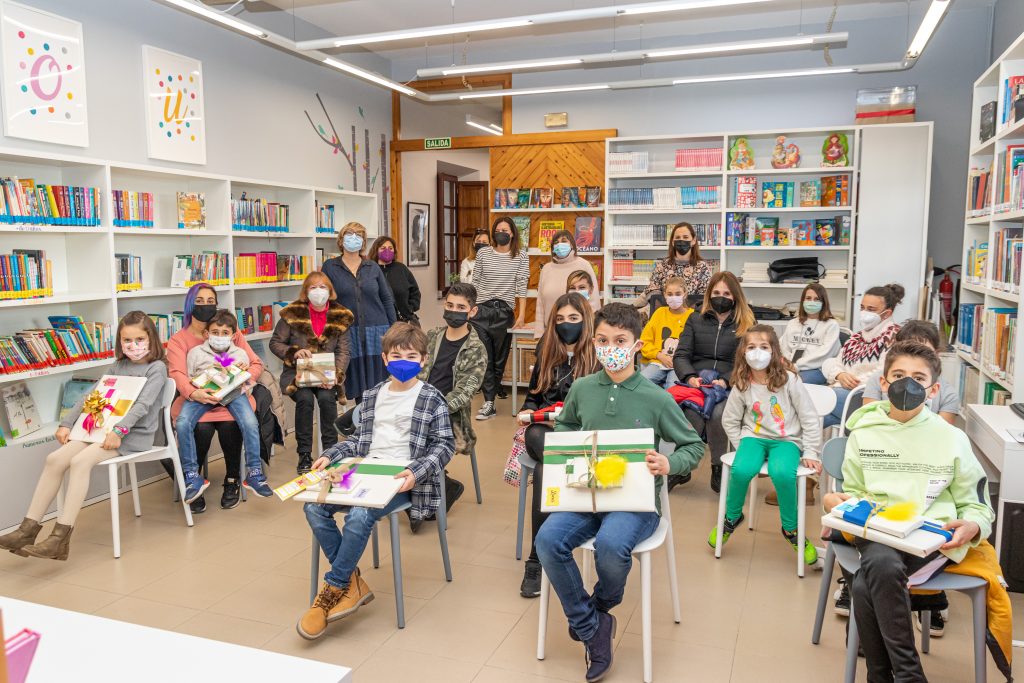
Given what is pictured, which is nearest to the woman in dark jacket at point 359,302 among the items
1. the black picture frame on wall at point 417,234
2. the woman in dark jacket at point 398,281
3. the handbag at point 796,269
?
the woman in dark jacket at point 398,281

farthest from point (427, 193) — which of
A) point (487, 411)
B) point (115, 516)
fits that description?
point (115, 516)

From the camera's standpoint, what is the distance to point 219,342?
4668 millimetres

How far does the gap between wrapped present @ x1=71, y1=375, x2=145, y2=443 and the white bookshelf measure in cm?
450

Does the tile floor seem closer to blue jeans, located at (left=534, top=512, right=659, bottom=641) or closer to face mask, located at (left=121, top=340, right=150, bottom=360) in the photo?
blue jeans, located at (left=534, top=512, right=659, bottom=641)

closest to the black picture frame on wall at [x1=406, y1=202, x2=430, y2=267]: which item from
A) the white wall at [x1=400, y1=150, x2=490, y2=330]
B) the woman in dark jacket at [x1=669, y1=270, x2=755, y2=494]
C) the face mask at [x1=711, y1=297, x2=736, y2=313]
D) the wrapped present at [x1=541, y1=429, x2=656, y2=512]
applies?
the white wall at [x1=400, y1=150, x2=490, y2=330]

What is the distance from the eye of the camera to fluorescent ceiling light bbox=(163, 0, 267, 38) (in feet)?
15.0

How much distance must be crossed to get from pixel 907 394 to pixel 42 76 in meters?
5.17

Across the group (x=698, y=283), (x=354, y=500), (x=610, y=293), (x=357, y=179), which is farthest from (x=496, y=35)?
(x=354, y=500)

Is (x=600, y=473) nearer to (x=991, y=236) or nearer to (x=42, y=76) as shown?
(x=991, y=236)

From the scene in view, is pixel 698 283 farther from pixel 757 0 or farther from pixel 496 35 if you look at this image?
pixel 496 35

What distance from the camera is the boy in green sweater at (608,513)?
8.55 feet

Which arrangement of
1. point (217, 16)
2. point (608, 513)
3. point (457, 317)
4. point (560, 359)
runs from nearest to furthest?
point (608, 513), point (560, 359), point (457, 317), point (217, 16)

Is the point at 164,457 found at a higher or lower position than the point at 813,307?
lower

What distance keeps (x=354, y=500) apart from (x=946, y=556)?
203 centimetres
